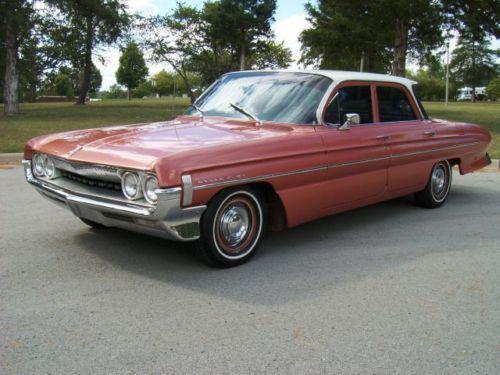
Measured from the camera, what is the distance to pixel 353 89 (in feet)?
17.9

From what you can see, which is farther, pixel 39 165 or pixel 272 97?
pixel 272 97

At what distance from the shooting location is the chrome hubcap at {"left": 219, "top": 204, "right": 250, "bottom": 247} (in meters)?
4.23

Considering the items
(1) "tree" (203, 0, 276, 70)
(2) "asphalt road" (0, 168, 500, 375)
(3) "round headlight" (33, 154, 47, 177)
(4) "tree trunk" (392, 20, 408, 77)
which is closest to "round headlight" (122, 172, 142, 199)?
(2) "asphalt road" (0, 168, 500, 375)

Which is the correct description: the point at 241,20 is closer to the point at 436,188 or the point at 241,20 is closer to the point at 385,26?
the point at 385,26

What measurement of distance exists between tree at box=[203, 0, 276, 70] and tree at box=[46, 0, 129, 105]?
26.0 ft

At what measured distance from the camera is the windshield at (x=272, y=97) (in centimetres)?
502

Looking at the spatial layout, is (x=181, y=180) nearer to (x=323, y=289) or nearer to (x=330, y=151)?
(x=323, y=289)

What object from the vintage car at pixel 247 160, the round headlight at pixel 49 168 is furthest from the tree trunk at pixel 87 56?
the round headlight at pixel 49 168

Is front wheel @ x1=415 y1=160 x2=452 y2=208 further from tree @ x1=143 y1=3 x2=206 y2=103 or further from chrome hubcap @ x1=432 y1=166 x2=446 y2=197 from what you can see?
tree @ x1=143 y1=3 x2=206 y2=103

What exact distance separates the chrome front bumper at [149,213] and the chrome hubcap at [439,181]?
12.1 ft

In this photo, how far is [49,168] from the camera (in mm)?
4633

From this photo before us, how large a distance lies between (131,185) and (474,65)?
98.1 metres

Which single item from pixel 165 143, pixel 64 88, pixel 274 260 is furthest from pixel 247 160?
pixel 64 88

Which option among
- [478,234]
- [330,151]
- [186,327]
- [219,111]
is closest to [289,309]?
[186,327]
